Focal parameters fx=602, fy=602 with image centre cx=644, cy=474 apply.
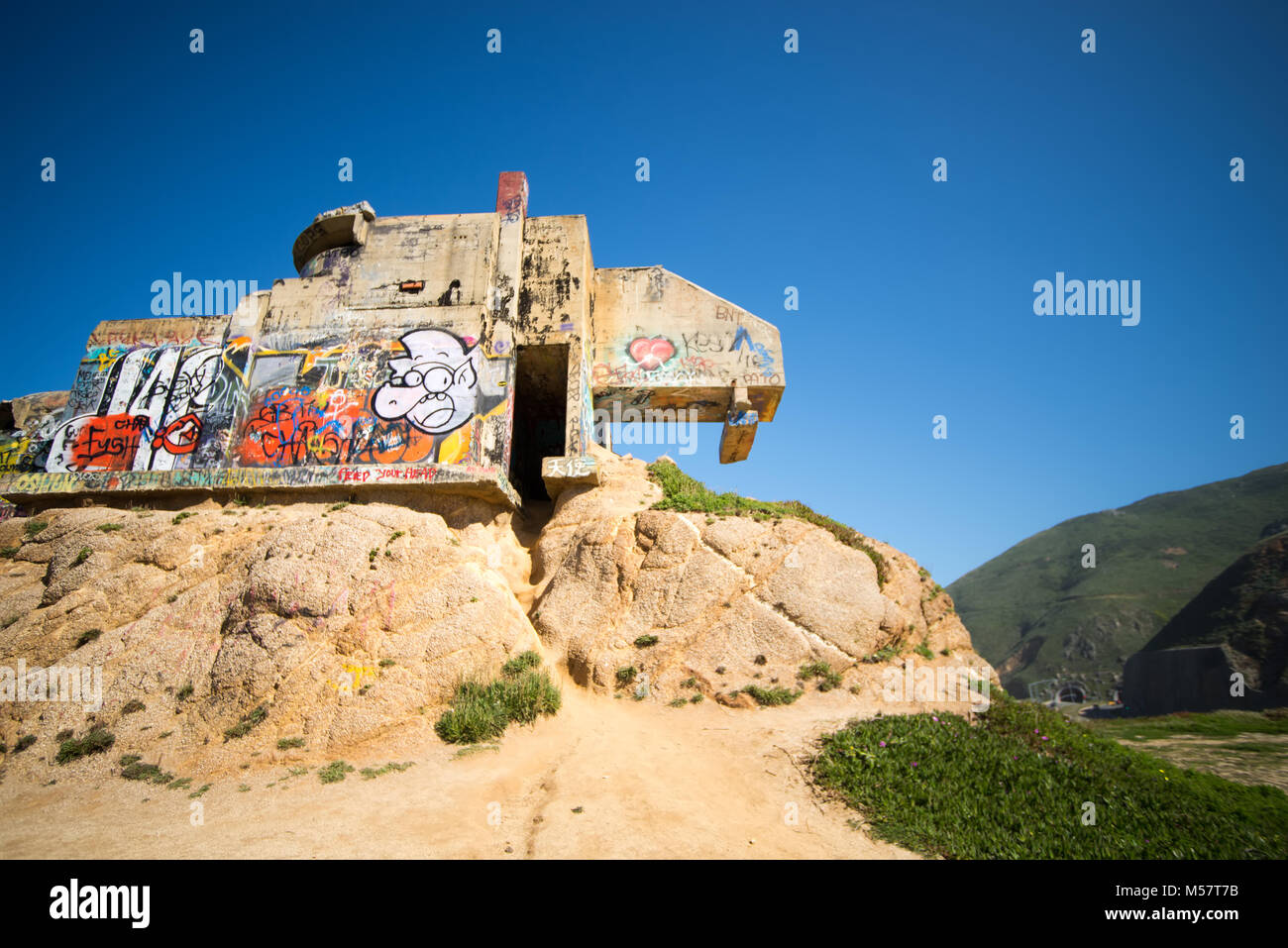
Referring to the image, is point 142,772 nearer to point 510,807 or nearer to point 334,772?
point 334,772

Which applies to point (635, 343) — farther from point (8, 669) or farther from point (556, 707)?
point (8, 669)

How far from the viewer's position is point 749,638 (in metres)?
13.1

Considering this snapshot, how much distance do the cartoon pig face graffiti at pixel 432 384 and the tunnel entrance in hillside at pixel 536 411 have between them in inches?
78.5

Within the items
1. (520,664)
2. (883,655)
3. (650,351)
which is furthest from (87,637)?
(883,655)

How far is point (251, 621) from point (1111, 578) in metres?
99.9

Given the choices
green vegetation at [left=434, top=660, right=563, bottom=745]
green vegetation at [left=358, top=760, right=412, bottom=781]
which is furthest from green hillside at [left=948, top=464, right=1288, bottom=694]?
green vegetation at [left=358, top=760, right=412, bottom=781]

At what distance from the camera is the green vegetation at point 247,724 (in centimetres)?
993

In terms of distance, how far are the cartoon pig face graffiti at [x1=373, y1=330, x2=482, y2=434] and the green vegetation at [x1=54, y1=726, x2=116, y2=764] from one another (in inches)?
362

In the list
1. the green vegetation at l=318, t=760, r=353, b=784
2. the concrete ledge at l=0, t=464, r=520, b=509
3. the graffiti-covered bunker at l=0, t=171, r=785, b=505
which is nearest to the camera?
the green vegetation at l=318, t=760, r=353, b=784

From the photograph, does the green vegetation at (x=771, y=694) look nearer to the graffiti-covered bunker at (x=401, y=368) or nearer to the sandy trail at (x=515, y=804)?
the sandy trail at (x=515, y=804)

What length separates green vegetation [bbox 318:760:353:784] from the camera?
896 cm

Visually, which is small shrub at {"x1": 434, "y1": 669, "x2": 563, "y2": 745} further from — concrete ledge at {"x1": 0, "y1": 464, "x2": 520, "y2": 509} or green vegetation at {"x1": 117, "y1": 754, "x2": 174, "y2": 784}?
concrete ledge at {"x1": 0, "y1": 464, "x2": 520, "y2": 509}

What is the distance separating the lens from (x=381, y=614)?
12.0 m

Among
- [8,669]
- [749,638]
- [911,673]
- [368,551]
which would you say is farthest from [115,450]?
[911,673]
